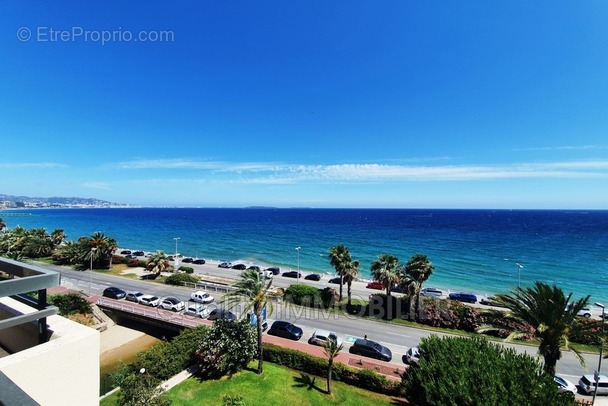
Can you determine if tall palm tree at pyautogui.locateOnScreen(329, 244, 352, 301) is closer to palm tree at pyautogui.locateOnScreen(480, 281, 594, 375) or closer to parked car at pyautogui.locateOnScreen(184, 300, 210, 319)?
parked car at pyautogui.locateOnScreen(184, 300, 210, 319)

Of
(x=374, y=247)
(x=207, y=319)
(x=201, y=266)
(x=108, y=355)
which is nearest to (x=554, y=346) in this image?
(x=207, y=319)

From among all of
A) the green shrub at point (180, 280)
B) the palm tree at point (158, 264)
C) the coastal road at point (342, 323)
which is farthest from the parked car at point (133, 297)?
the palm tree at point (158, 264)

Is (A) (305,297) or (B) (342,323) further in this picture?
(A) (305,297)

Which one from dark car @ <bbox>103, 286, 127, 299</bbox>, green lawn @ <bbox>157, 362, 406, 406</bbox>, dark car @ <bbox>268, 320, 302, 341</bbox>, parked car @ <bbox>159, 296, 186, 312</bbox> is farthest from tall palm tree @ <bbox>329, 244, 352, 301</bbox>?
dark car @ <bbox>103, 286, 127, 299</bbox>

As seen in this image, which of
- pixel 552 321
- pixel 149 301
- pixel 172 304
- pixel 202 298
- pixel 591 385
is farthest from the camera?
pixel 202 298

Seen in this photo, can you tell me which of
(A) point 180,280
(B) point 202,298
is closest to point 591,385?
(B) point 202,298

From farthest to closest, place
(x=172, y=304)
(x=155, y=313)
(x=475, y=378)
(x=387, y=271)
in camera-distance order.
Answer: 1. (x=387, y=271)
2. (x=172, y=304)
3. (x=155, y=313)
4. (x=475, y=378)

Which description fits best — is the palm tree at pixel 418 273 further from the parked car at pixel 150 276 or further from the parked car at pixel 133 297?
the parked car at pixel 150 276

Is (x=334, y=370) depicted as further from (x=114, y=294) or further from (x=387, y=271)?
(x=114, y=294)
